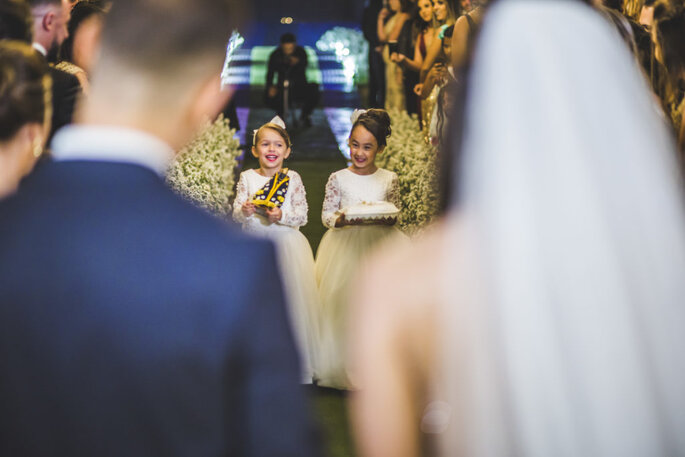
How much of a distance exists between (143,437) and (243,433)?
0.12 meters

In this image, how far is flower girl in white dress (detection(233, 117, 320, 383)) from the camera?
4.83 meters

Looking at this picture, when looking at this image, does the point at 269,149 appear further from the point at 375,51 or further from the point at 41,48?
the point at 375,51

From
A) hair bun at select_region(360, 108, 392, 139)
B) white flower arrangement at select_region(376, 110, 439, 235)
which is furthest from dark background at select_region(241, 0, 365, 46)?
hair bun at select_region(360, 108, 392, 139)

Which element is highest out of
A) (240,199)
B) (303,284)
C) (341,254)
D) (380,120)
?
(380,120)

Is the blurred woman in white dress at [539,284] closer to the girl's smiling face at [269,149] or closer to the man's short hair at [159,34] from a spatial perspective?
the man's short hair at [159,34]

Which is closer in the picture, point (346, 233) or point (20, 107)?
point (20, 107)

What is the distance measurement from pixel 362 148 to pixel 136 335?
408 centimetres

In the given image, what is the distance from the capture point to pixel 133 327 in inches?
42.8

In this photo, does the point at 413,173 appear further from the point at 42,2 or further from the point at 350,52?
the point at 350,52

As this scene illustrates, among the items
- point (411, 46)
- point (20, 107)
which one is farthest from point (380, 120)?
point (411, 46)

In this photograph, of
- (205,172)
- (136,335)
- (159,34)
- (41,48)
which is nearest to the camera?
(136,335)

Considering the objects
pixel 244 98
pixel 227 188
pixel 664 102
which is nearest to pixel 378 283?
pixel 664 102

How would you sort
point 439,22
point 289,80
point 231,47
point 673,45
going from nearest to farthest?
→ point 231,47
point 673,45
point 439,22
point 289,80

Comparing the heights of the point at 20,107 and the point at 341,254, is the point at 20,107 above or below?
above
